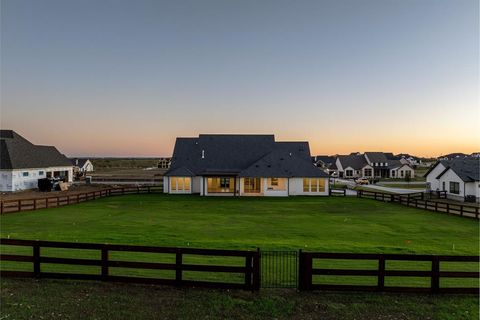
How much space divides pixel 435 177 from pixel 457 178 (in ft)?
17.2

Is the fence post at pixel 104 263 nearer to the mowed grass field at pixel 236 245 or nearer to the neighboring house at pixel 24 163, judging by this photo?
the mowed grass field at pixel 236 245

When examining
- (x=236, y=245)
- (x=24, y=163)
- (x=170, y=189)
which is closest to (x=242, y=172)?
(x=170, y=189)

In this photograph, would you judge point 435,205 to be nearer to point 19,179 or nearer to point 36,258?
point 36,258

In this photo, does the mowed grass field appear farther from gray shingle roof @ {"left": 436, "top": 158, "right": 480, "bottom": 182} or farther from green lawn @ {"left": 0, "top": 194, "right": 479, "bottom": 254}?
gray shingle roof @ {"left": 436, "top": 158, "right": 480, "bottom": 182}

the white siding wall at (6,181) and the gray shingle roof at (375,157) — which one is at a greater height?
the gray shingle roof at (375,157)

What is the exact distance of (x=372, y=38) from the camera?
103 feet

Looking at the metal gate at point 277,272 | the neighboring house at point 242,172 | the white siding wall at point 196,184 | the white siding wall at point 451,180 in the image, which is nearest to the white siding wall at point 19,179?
the neighboring house at point 242,172

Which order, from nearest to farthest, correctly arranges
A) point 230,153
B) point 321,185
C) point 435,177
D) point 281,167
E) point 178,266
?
point 178,266, point 321,185, point 281,167, point 435,177, point 230,153

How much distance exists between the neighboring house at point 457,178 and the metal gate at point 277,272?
3692 cm

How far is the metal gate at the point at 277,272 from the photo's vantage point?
8292 millimetres

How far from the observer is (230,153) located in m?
45.0

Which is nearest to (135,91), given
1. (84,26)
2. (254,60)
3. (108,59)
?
(108,59)

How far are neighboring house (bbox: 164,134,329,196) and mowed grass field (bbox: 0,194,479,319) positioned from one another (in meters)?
9.57

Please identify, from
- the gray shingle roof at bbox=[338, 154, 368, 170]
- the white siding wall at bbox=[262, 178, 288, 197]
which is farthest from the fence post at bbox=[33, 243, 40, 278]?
the gray shingle roof at bbox=[338, 154, 368, 170]
